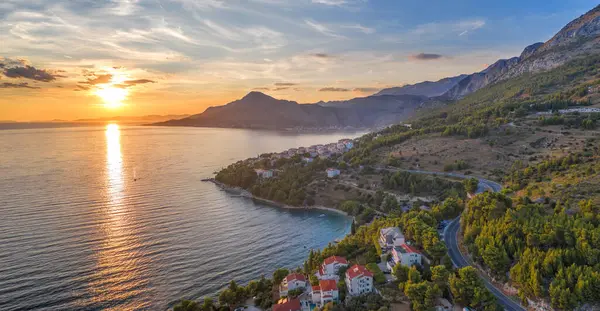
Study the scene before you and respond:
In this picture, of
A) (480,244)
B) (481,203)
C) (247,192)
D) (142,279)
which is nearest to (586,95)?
(481,203)

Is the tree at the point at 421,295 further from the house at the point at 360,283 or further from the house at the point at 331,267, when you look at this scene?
the house at the point at 331,267

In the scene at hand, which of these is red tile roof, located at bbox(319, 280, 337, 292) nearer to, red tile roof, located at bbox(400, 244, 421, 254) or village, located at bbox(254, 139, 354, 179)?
red tile roof, located at bbox(400, 244, 421, 254)

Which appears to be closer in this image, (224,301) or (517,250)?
(517,250)

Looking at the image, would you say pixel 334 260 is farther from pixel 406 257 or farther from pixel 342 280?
pixel 406 257

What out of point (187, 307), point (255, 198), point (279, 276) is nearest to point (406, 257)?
point (279, 276)

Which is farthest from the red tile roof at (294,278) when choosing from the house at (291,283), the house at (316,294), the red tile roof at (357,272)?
the red tile roof at (357,272)

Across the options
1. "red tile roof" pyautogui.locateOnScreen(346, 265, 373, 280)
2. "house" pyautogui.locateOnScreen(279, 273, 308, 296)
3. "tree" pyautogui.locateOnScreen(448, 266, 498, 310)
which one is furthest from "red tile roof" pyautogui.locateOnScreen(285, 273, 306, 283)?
"tree" pyautogui.locateOnScreen(448, 266, 498, 310)

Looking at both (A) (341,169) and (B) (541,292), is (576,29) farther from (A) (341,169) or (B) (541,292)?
(B) (541,292)
